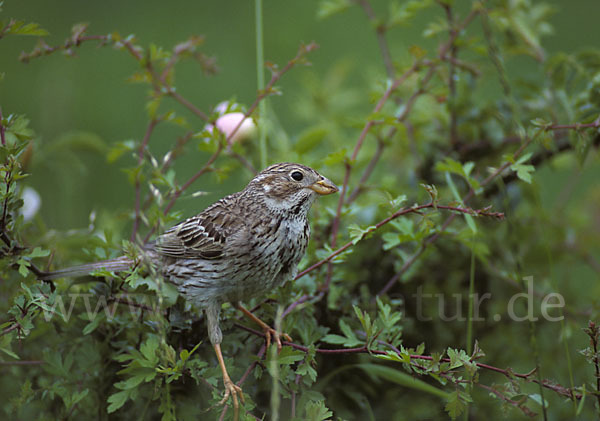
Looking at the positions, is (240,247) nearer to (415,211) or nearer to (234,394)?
(234,394)

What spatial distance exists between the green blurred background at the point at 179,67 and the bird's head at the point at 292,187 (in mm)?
1544

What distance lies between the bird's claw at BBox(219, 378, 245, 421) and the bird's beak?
2.66ft

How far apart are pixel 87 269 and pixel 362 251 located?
1.37 m

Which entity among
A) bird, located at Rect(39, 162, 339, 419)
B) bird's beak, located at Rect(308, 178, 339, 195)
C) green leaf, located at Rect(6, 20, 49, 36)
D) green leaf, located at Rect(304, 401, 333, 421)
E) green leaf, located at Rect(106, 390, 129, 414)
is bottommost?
green leaf, located at Rect(304, 401, 333, 421)

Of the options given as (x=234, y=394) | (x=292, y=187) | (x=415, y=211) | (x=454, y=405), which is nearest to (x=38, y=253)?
(x=234, y=394)

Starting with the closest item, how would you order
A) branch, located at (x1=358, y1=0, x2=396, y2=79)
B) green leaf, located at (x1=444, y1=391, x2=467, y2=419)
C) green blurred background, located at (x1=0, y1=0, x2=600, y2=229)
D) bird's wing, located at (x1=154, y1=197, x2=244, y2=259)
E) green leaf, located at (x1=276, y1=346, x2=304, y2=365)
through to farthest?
green leaf, located at (x1=444, y1=391, x2=467, y2=419)
green leaf, located at (x1=276, y1=346, x2=304, y2=365)
bird's wing, located at (x1=154, y1=197, x2=244, y2=259)
branch, located at (x1=358, y1=0, x2=396, y2=79)
green blurred background, located at (x1=0, y1=0, x2=600, y2=229)

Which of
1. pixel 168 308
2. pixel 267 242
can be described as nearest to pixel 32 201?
pixel 168 308

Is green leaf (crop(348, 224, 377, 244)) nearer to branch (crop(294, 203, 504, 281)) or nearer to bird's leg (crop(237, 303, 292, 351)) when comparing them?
branch (crop(294, 203, 504, 281))

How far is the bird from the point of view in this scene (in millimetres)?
2348

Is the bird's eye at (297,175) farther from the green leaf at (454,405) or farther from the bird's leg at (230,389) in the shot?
the green leaf at (454,405)

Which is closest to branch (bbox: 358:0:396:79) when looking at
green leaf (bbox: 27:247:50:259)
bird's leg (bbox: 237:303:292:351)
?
bird's leg (bbox: 237:303:292:351)

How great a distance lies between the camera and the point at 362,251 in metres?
3.16

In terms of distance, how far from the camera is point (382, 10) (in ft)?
20.8

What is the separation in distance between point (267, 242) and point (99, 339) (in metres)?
0.76
